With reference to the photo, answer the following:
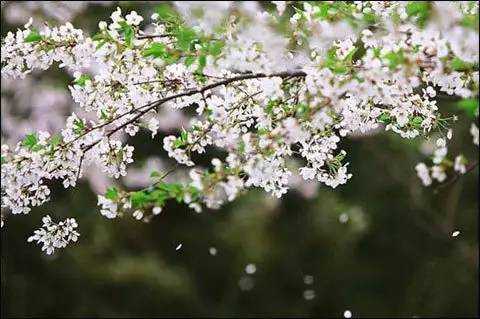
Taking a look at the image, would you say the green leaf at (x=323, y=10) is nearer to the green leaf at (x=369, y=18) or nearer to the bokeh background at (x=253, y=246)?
the green leaf at (x=369, y=18)

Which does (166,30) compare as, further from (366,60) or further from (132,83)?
(366,60)

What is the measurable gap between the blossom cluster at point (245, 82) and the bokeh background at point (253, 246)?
13.3ft

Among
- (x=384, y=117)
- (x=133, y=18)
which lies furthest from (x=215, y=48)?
(x=384, y=117)

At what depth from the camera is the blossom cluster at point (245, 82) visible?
259cm

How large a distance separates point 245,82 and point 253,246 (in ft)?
15.7

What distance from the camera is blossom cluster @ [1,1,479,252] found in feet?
8.51

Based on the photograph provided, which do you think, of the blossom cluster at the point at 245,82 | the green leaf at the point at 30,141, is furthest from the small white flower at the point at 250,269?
the green leaf at the point at 30,141

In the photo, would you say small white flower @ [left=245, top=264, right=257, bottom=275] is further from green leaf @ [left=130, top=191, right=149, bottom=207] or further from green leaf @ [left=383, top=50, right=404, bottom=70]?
green leaf @ [left=383, top=50, right=404, bottom=70]

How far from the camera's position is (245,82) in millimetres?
3338

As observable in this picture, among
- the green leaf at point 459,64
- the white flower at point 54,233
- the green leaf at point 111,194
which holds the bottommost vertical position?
the white flower at point 54,233

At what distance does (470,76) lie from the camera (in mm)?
2885

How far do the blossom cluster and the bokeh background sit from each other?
4065 mm

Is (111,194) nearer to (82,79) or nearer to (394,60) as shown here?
(82,79)

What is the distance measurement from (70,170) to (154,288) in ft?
14.6
